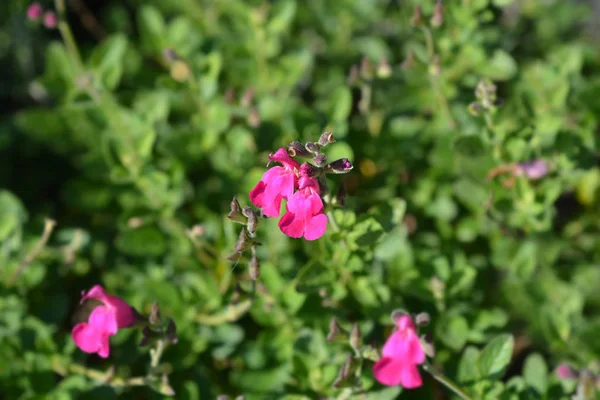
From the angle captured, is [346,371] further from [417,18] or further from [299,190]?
[417,18]

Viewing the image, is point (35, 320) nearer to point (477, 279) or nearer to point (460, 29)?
point (477, 279)

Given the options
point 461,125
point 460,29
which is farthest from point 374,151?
point 460,29

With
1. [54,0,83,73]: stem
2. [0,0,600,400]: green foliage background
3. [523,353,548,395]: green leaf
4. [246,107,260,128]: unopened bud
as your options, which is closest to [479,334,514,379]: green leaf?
[0,0,600,400]: green foliage background

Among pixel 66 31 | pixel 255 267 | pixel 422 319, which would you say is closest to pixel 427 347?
pixel 422 319

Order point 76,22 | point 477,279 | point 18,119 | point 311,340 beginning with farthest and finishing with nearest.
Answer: point 76,22
point 18,119
point 477,279
point 311,340

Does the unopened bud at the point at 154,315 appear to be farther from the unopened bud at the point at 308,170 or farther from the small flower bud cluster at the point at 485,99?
the small flower bud cluster at the point at 485,99

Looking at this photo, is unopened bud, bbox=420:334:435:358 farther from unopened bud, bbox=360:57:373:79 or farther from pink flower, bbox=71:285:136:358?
unopened bud, bbox=360:57:373:79
